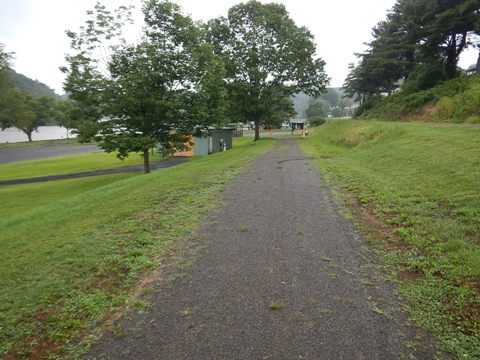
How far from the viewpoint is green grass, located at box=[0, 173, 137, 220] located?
48.1 feet

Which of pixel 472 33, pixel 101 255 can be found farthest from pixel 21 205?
pixel 472 33

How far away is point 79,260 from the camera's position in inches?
185

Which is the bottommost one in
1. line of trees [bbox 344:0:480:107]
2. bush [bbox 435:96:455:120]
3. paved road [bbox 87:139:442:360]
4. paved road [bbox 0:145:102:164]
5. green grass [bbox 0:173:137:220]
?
green grass [bbox 0:173:137:220]

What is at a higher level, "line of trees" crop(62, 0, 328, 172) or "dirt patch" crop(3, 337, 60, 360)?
"line of trees" crop(62, 0, 328, 172)

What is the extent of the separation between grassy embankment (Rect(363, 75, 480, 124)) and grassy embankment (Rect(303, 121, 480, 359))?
5.96 meters

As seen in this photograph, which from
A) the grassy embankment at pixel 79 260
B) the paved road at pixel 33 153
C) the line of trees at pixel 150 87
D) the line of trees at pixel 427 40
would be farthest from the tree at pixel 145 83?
the paved road at pixel 33 153

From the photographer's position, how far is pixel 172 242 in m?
5.20

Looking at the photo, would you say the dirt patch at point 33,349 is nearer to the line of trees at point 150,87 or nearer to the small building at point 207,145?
the line of trees at point 150,87

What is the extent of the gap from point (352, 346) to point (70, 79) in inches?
771

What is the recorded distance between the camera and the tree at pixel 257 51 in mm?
29766

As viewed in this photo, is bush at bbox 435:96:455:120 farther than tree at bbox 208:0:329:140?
No

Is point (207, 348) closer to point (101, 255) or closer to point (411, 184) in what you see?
point (101, 255)

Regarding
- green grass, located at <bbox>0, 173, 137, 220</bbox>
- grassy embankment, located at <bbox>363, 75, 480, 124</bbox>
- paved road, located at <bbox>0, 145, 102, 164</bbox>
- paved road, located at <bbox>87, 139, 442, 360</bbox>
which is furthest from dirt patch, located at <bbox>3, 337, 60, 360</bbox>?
paved road, located at <bbox>0, 145, 102, 164</bbox>

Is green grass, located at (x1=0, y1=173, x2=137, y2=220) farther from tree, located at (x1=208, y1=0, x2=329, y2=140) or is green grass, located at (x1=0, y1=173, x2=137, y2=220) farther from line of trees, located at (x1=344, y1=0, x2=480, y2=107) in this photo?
line of trees, located at (x1=344, y1=0, x2=480, y2=107)
